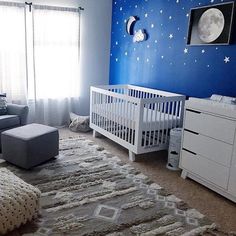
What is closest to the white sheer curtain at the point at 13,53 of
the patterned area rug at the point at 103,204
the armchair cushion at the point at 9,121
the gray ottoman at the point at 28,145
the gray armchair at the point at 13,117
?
the gray armchair at the point at 13,117

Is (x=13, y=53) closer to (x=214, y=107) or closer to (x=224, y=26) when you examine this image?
(x=224, y=26)

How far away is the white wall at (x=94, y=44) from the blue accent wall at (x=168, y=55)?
149mm

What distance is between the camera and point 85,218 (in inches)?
84.8

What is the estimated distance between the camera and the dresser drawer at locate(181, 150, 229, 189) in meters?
2.51

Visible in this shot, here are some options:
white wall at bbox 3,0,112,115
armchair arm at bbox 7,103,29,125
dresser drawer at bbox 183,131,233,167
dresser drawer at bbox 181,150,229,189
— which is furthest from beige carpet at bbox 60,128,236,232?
white wall at bbox 3,0,112,115

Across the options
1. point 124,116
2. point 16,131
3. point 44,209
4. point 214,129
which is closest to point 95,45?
point 124,116

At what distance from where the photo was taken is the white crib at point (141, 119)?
3.21 meters

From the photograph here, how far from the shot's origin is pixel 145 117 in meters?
3.27

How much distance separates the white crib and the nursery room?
1 cm

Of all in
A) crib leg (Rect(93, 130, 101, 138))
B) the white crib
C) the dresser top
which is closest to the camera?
the dresser top

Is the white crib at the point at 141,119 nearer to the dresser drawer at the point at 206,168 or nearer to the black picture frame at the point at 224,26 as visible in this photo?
the dresser drawer at the point at 206,168

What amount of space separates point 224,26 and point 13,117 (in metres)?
2.74

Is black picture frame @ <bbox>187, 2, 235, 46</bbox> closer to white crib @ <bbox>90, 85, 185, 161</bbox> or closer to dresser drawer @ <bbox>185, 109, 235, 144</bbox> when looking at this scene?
white crib @ <bbox>90, 85, 185, 161</bbox>

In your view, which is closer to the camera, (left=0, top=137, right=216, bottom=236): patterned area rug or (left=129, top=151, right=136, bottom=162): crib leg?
(left=0, top=137, right=216, bottom=236): patterned area rug
